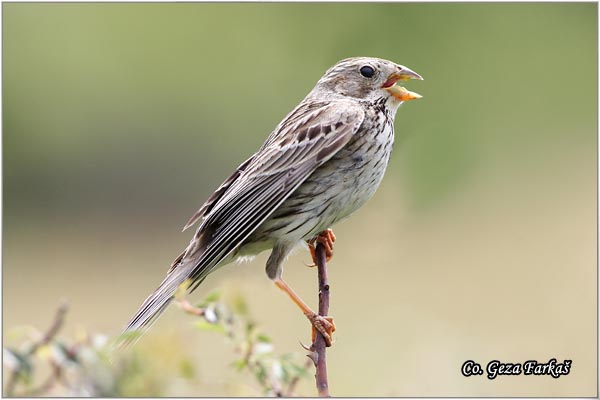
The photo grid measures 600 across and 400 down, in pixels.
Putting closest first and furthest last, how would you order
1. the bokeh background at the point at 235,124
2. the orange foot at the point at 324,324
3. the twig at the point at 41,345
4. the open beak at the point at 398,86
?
the twig at the point at 41,345, the orange foot at the point at 324,324, the open beak at the point at 398,86, the bokeh background at the point at 235,124

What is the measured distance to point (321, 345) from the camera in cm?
313

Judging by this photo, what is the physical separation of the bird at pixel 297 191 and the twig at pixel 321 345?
563mm

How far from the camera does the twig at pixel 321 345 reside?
107 inches

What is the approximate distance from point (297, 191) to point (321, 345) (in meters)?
1.40

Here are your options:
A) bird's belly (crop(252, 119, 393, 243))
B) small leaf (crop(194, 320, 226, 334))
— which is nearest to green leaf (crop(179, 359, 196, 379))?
small leaf (crop(194, 320, 226, 334))

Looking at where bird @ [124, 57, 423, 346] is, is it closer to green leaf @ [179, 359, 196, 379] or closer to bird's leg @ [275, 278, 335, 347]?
bird's leg @ [275, 278, 335, 347]

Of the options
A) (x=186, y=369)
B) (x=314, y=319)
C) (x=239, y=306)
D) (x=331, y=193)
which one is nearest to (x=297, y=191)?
(x=331, y=193)

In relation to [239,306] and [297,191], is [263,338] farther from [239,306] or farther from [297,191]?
[297,191]

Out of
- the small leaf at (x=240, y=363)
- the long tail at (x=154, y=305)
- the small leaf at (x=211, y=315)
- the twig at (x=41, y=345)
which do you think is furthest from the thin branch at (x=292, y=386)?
the long tail at (x=154, y=305)

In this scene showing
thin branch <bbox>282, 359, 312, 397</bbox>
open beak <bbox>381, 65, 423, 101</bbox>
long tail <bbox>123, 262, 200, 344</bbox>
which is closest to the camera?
thin branch <bbox>282, 359, 312, 397</bbox>

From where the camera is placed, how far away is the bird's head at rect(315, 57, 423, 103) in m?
4.71

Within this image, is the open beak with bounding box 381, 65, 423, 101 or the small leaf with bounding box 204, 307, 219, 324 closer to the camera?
the small leaf with bounding box 204, 307, 219, 324

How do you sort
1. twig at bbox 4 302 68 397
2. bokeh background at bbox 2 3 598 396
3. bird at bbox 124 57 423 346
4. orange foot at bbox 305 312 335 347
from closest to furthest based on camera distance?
twig at bbox 4 302 68 397
orange foot at bbox 305 312 335 347
bird at bbox 124 57 423 346
bokeh background at bbox 2 3 598 396

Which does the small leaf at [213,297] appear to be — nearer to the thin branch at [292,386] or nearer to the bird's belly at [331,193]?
the thin branch at [292,386]
